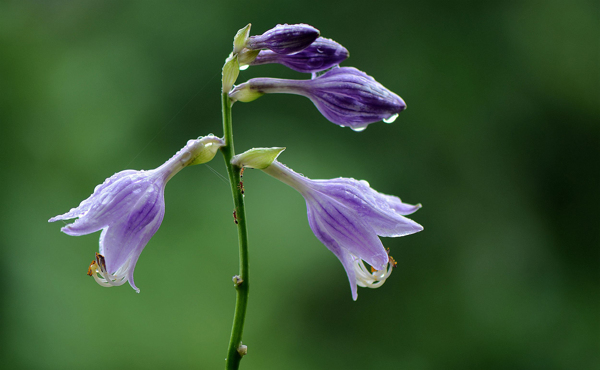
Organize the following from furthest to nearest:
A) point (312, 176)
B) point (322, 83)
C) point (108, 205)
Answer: point (312, 176) → point (322, 83) → point (108, 205)

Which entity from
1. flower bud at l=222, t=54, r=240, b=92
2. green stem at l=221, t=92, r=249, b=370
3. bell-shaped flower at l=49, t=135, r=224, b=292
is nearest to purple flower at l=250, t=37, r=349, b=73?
flower bud at l=222, t=54, r=240, b=92

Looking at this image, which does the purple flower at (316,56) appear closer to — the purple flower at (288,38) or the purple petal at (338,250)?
the purple flower at (288,38)

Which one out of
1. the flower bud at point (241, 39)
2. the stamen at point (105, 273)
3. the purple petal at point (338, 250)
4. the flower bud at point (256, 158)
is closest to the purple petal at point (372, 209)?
the purple petal at point (338, 250)

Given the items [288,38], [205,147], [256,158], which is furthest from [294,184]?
[288,38]

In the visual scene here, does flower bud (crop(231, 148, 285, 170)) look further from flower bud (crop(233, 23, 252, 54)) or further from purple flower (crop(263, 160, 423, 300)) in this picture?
flower bud (crop(233, 23, 252, 54))

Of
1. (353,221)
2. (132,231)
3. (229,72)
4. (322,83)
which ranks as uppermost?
(322,83)

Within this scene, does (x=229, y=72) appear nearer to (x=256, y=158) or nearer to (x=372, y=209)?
(x=256, y=158)

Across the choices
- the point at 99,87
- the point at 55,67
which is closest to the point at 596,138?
the point at 99,87
